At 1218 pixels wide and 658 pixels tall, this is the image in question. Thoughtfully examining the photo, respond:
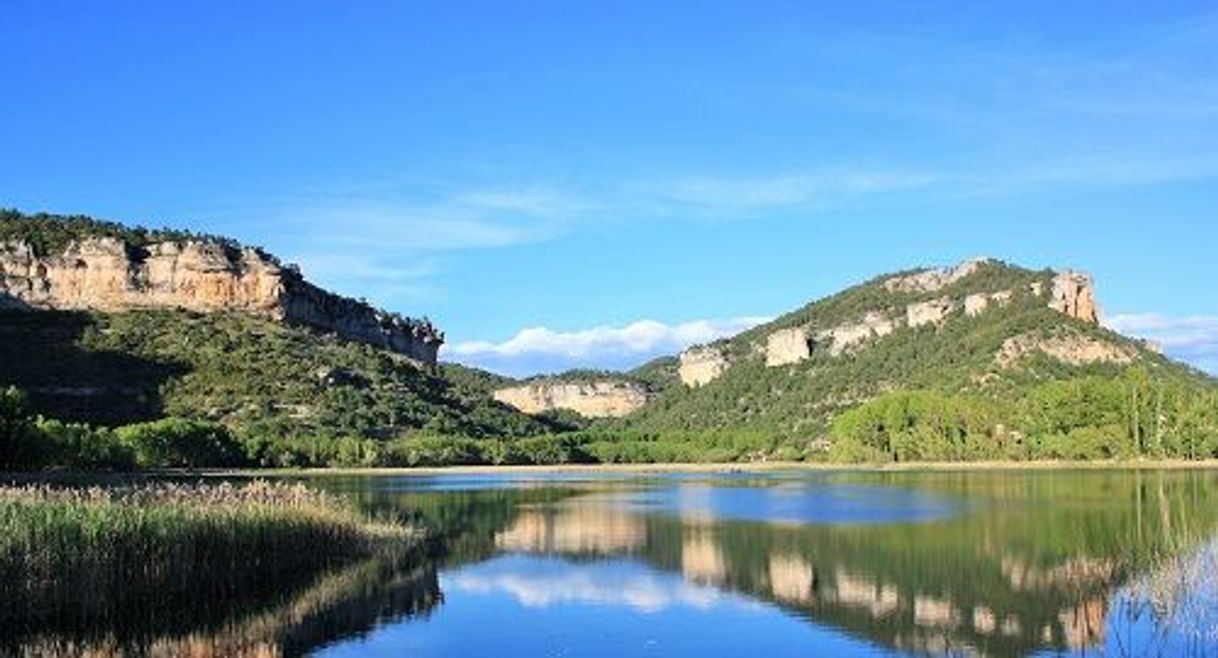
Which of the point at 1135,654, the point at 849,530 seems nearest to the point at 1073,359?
the point at 849,530

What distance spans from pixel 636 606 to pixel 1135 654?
10353 mm

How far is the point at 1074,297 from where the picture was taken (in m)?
165

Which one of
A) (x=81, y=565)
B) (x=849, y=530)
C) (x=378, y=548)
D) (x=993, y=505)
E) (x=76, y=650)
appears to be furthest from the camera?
(x=993, y=505)

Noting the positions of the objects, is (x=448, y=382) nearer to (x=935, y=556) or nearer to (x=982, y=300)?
(x=982, y=300)

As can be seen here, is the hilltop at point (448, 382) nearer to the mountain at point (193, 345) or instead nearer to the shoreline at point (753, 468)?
the mountain at point (193, 345)

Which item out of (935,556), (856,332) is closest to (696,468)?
(856,332)

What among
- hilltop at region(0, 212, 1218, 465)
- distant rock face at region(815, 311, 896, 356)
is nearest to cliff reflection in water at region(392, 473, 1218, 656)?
hilltop at region(0, 212, 1218, 465)

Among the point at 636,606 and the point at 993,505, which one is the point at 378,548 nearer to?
the point at 636,606

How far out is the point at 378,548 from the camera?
3716 centimetres

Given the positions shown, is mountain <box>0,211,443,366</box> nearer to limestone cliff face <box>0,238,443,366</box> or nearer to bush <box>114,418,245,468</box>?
limestone cliff face <box>0,238,443,366</box>

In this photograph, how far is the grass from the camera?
21.7 m

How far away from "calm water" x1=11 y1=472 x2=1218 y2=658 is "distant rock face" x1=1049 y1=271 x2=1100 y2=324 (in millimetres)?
114105

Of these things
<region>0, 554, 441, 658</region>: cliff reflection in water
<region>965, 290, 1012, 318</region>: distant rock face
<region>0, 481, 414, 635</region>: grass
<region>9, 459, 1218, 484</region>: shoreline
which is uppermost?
<region>965, 290, 1012, 318</region>: distant rock face

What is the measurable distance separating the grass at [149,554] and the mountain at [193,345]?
88.0 metres
